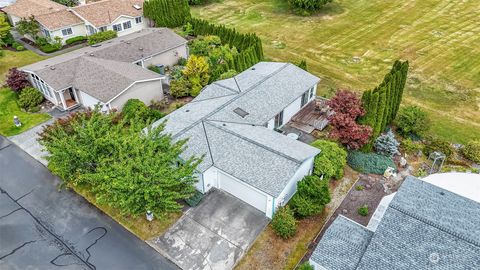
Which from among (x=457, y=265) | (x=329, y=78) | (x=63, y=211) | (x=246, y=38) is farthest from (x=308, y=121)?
(x=63, y=211)

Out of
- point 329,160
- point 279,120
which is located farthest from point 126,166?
point 279,120

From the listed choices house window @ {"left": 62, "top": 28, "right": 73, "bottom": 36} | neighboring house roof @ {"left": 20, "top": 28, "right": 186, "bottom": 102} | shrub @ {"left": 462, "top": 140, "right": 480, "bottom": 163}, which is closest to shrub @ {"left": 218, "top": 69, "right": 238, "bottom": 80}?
neighboring house roof @ {"left": 20, "top": 28, "right": 186, "bottom": 102}

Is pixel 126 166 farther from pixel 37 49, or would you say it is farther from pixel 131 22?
pixel 131 22

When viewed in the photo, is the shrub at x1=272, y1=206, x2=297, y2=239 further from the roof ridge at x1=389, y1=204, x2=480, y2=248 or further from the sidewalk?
the sidewalk

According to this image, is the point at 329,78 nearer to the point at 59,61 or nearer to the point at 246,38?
the point at 246,38

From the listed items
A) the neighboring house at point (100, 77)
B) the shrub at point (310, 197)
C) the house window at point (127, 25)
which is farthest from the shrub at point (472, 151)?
the house window at point (127, 25)

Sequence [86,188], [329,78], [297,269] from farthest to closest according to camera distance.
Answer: [329,78] → [86,188] → [297,269]
